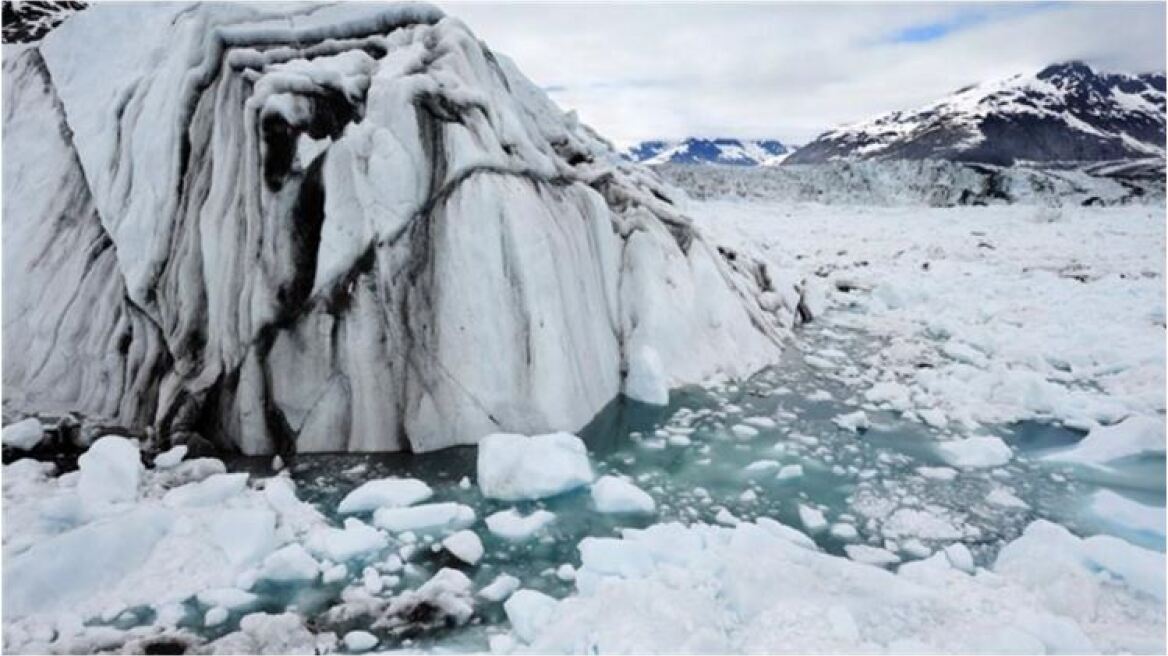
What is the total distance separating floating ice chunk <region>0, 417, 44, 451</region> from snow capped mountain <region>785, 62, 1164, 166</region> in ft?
371

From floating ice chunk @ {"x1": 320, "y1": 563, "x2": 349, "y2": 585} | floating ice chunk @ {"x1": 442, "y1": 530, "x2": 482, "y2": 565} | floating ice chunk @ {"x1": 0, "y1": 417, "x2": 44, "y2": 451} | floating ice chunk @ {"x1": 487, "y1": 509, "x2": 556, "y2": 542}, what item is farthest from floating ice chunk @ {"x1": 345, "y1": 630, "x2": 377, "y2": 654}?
floating ice chunk @ {"x1": 0, "y1": 417, "x2": 44, "y2": 451}

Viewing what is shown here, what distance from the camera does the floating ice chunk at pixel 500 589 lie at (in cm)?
359

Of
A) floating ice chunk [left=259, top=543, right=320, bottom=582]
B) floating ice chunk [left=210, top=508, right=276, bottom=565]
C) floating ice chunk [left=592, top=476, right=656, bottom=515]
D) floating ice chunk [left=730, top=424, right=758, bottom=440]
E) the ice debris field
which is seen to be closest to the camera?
the ice debris field

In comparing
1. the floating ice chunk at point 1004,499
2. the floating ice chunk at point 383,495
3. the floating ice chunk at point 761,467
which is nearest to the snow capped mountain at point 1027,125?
the floating ice chunk at point 1004,499

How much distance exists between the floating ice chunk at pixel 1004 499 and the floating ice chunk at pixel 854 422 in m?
1.23

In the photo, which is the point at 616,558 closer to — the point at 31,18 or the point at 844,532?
the point at 844,532

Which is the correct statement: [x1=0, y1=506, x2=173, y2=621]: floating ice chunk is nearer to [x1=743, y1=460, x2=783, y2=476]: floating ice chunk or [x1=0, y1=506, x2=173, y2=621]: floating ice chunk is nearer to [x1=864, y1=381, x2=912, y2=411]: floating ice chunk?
[x1=743, y1=460, x2=783, y2=476]: floating ice chunk

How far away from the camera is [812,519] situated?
14.5 feet

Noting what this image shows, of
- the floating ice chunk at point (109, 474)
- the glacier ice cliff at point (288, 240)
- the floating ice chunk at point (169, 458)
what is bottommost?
the floating ice chunk at point (169, 458)

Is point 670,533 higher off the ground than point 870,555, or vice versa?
point 670,533

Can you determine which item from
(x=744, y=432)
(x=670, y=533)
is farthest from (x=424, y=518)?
(x=744, y=432)

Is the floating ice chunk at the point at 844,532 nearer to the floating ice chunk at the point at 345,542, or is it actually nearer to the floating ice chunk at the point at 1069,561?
the floating ice chunk at the point at 1069,561

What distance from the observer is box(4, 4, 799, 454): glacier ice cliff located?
17.8ft

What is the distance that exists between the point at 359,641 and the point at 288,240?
10.8ft
